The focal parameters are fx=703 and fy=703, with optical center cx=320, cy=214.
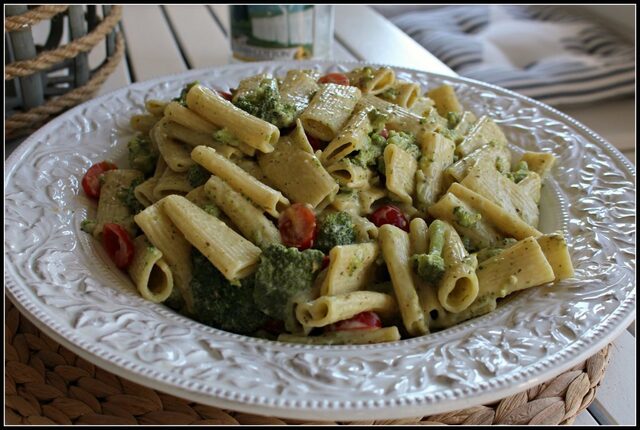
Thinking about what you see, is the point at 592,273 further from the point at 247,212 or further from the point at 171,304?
the point at 171,304

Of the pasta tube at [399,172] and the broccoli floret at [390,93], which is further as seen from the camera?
the broccoli floret at [390,93]

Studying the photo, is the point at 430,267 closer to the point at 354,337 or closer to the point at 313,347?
the point at 354,337

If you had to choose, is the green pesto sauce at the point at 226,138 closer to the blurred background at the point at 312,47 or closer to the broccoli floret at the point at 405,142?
the broccoli floret at the point at 405,142

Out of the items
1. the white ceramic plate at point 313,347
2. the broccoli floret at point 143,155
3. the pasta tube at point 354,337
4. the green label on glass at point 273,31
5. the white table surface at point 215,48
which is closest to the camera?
the white ceramic plate at point 313,347

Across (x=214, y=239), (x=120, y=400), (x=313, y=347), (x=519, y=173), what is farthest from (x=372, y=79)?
(x=120, y=400)

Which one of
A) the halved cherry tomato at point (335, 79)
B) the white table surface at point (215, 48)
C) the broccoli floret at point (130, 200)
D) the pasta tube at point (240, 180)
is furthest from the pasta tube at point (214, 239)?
the white table surface at point (215, 48)

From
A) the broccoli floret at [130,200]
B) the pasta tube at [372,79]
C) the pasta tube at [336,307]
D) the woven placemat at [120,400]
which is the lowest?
the woven placemat at [120,400]

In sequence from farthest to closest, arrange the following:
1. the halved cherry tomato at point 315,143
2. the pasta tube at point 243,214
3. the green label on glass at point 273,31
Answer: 1. the green label on glass at point 273,31
2. the halved cherry tomato at point 315,143
3. the pasta tube at point 243,214

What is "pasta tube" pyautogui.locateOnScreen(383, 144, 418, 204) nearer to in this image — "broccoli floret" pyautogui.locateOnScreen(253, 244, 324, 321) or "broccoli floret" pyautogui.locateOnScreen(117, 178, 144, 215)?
"broccoli floret" pyautogui.locateOnScreen(253, 244, 324, 321)
